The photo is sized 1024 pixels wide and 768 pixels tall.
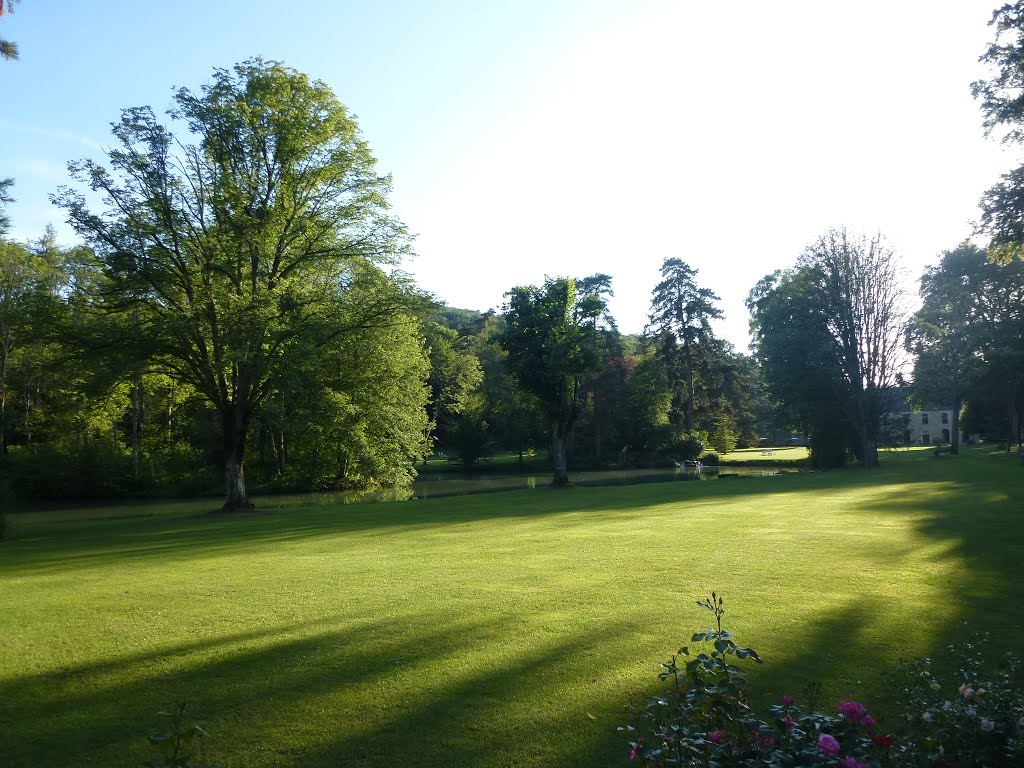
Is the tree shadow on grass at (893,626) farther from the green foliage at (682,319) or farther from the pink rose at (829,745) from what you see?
the green foliage at (682,319)

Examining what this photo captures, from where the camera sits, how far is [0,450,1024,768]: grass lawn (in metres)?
5.07

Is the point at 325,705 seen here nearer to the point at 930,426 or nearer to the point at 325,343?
the point at 325,343

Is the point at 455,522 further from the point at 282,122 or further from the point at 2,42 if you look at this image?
the point at 282,122

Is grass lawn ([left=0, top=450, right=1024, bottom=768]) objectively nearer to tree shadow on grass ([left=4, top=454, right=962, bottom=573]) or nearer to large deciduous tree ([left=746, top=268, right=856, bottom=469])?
tree shadow on grass ([left=4, top=454, right=962, bottom=573])

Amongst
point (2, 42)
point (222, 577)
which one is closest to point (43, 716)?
point (222, 577)

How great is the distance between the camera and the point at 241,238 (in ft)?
83.1

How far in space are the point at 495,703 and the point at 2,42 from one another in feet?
42.6

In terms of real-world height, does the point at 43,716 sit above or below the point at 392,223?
below

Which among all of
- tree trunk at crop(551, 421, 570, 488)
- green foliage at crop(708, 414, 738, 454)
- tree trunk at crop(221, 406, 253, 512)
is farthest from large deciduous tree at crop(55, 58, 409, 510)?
green foliage at crop(708, 414, 738, 454)

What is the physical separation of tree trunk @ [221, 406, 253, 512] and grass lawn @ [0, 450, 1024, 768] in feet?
35.7

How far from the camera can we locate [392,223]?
29500mm

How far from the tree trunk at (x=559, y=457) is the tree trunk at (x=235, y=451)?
1574cm

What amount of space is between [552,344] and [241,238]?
16426 mm

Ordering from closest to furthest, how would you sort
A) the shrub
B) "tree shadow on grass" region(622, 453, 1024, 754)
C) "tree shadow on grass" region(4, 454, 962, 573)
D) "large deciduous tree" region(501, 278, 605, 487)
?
the shrub
"tree shadow on grass" region(622, 453, 1024, 754)
"tree shadow on grass" region(4, 454, 962, 573)
"large deciduous tree" region(501, 278, 605, 487)
